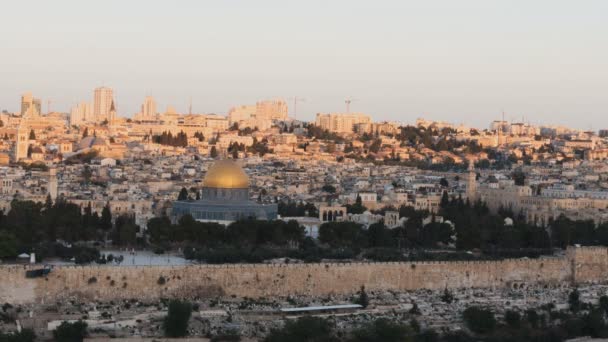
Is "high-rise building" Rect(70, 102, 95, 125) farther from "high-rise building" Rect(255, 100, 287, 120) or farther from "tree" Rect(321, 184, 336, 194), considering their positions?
"tree" Rect(321, 184, 336, 194)

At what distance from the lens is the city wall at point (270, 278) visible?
3791cm

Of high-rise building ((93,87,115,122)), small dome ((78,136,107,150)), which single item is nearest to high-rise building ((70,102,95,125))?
high-rise building ((93,87,115,122))

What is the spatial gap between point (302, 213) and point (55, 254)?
59.3 ft

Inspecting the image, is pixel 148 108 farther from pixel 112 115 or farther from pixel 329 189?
pixel 329 189

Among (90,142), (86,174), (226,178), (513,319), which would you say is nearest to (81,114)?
(90,142)

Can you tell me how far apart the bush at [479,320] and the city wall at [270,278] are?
523 cm

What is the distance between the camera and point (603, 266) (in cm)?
4531

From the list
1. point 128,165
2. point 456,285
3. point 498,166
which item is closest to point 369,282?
point 456,285

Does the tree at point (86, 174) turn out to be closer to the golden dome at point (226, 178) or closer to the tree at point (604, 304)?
the golden dome at point (226, 178)

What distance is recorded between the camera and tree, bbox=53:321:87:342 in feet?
108

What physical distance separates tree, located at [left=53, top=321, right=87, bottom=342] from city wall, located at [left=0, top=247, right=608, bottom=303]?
173 inches

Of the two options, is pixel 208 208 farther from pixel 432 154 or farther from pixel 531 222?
pixel 432 154

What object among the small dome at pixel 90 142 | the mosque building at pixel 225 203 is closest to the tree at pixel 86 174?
the small dome at pixel 90 142

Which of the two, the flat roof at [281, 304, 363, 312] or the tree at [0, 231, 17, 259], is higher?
the tree at [0, 231, 17, 259]
